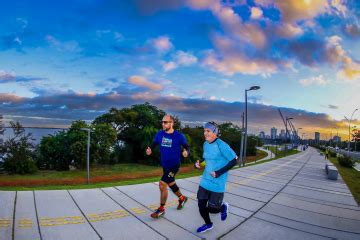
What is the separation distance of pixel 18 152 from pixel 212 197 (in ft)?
35.4

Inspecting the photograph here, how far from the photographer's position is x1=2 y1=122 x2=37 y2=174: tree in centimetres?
1209

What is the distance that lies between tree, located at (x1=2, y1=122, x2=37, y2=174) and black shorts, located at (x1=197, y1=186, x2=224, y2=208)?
9.76 meters

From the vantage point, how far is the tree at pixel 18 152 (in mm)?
12095

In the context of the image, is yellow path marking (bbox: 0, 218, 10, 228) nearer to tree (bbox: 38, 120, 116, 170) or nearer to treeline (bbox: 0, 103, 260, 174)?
treeline (bbox: 0, 103, 260, 174)

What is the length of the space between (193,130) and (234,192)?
30519 mm

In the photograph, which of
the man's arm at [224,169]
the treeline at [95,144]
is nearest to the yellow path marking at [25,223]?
the man's arm at [224,169]

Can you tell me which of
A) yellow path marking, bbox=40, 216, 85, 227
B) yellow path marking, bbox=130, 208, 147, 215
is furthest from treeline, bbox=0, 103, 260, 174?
yellow path marking, bbox=40, 216, 85, 227

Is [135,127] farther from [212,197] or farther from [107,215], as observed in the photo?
[212,197]

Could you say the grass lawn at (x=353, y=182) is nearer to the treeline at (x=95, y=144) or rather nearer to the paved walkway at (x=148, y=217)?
the paved walkway at (x=148, y=217)

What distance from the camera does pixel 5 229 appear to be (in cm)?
470

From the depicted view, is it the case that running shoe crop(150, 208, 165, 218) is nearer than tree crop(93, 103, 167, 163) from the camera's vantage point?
Yes

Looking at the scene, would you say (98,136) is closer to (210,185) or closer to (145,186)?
(145,186)

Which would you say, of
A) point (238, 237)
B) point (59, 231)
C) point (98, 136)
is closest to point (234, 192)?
point (238, 237)

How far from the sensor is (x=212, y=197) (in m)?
4.82
